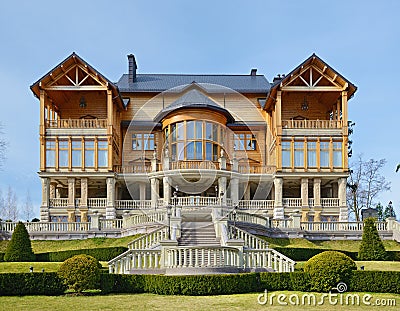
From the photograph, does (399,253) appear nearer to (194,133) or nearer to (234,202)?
(234,202)

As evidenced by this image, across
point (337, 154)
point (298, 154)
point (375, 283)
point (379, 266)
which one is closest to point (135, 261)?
point (375, 283)

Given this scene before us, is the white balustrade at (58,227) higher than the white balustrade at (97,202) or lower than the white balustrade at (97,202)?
lower

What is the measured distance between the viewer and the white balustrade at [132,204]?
132ft

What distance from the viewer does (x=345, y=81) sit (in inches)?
1672

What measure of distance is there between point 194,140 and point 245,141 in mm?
6931

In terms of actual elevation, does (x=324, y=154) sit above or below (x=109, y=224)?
above

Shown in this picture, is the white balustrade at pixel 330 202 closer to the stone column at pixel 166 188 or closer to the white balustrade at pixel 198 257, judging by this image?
A: the stone column at pixel 166 188

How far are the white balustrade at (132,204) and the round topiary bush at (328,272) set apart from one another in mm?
22131

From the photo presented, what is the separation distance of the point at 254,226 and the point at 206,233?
4594 mm

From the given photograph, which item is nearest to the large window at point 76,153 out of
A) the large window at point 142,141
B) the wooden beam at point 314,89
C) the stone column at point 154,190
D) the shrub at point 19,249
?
the stone column at point 154,190

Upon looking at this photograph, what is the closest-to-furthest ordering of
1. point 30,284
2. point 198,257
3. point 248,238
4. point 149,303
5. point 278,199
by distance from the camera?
point 149,303
point 30,284
point 198,257
point 248,238
point 278,199

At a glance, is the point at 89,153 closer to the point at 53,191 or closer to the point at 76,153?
the point at 76,153

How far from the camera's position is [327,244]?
107ft

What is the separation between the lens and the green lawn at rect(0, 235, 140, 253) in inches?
1232
